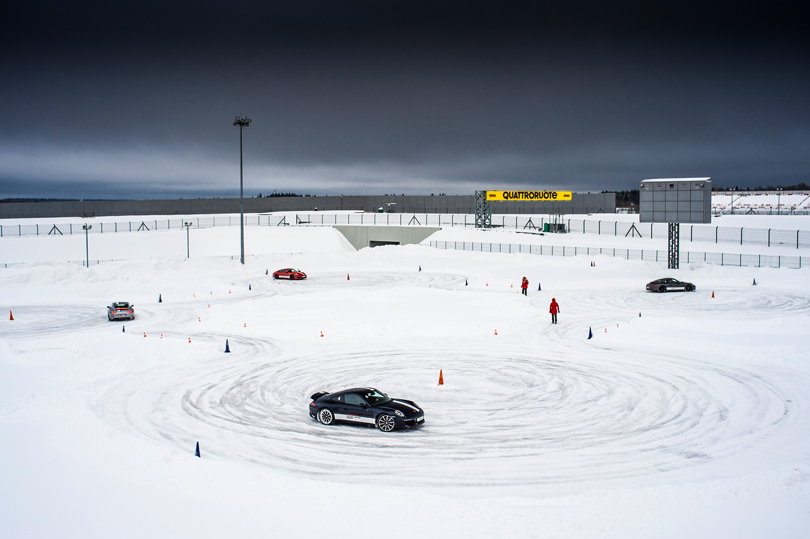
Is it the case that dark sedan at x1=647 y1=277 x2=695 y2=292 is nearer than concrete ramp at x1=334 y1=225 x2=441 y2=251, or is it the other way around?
dark sedan at x1=647 y1=277 x2=695 y2=292

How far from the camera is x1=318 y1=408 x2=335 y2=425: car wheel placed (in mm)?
16094

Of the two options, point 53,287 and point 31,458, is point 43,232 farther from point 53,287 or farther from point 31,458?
point 31,458

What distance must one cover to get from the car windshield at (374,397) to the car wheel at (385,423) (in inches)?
17.2

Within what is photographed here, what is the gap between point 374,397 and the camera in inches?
631

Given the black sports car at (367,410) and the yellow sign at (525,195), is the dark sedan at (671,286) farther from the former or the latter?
the yellow sign at (525,195)

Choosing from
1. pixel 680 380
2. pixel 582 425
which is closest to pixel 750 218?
pixel 680 380

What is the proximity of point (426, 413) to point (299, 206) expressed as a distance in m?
97.3

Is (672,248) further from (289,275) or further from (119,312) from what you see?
(119,312)

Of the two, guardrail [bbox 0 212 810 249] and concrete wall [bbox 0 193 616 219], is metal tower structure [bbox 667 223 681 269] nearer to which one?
guardrail [bbox 0 212 810 249]

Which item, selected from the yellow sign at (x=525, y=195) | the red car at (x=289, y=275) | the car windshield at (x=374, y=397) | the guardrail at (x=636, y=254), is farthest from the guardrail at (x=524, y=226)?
the car windshield at (x=374, y=397)

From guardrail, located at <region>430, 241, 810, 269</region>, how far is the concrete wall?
3649cm

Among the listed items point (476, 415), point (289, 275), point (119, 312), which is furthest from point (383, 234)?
point (476, 415)

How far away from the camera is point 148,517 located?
10133 millimetres

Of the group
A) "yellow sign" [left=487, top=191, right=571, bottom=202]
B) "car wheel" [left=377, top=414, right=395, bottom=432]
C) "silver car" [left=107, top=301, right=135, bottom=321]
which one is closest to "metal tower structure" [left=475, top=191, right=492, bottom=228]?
"yellow sign" [left=487, top=191, right=571, bottom=202]
